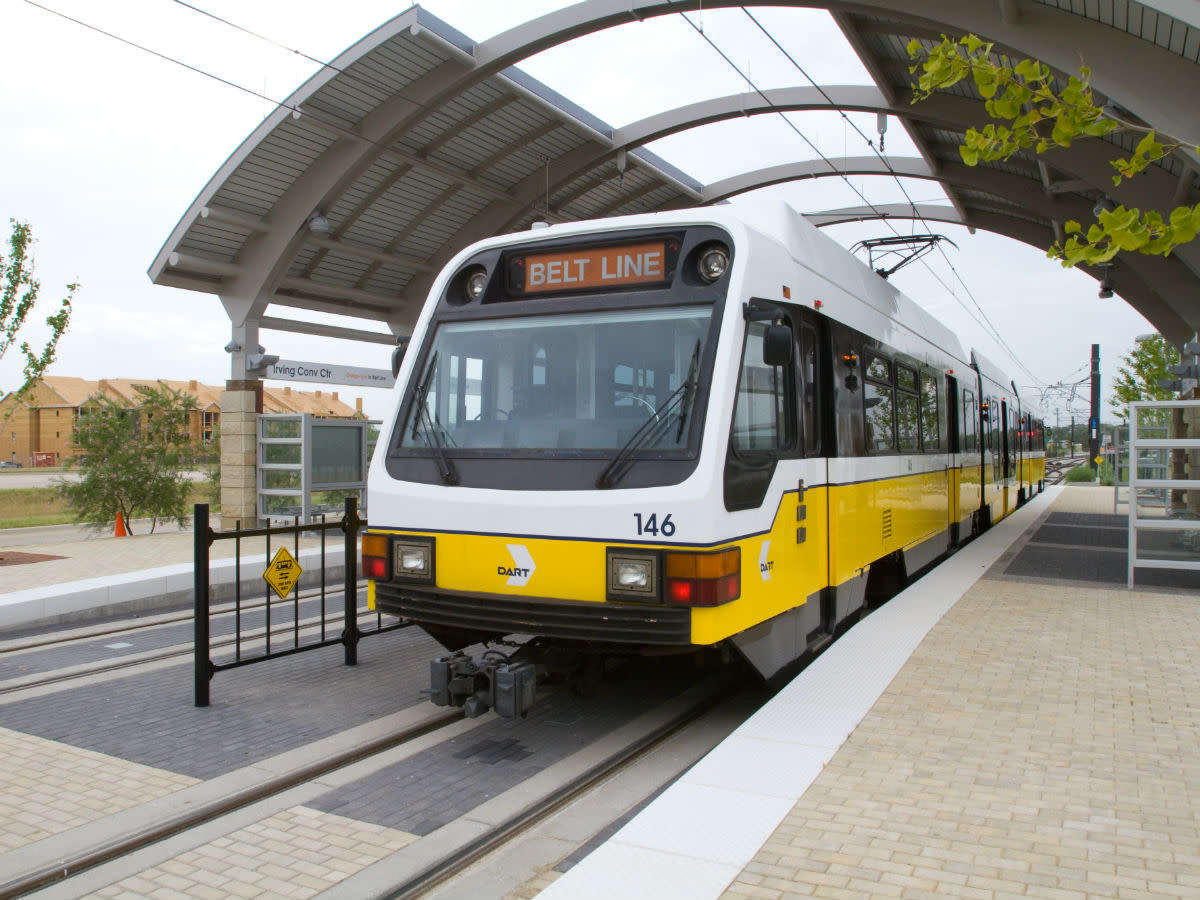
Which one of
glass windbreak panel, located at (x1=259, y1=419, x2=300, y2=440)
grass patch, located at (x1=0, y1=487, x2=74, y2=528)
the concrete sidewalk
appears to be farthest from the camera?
grass patch, located at (x1=0, y1=487, x2=74, y2=528)

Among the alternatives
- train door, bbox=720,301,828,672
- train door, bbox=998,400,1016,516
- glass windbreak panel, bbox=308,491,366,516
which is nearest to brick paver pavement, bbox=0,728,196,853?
train door, bbox=720,301,828,672

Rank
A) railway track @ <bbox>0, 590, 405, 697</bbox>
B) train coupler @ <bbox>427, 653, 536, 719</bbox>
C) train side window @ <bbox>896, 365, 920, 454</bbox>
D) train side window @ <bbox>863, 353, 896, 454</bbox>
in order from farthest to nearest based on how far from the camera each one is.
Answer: train side window @ <bbox>896, 365, 920, 454</bbox>
train side window @ <bbox>863, 353, 896, 454</bbox>
railway track @ <bbox>0, 590, 405, 697</bbox>
train coupler @ <bbox>427, 653, 536, 719</bbox>

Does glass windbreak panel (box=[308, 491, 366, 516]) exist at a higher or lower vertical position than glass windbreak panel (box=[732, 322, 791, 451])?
lower

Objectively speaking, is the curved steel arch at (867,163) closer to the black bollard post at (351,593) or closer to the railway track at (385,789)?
the black bollard post at (351,593)

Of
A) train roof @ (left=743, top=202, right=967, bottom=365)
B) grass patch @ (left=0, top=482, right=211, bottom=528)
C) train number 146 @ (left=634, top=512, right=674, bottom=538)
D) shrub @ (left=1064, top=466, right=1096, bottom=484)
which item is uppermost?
train roof @ (left=743, top=202, right=967, bottom=365)

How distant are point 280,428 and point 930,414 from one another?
34.0 ft

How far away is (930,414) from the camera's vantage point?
36.1 feet

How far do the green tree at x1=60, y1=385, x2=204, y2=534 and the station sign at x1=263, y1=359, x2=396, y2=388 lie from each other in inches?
216

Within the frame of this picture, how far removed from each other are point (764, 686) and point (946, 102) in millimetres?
12663

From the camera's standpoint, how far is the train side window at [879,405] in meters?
8.05

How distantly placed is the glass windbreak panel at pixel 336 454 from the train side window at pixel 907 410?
973cm

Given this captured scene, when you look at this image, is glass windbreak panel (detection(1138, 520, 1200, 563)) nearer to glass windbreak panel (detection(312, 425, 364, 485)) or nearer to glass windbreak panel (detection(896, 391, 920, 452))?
glass windbreak panel (detection(896, 391, 920, 452))

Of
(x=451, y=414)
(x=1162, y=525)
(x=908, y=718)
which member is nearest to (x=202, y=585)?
(x=451, y=414)

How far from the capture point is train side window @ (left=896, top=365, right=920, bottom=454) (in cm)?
933
